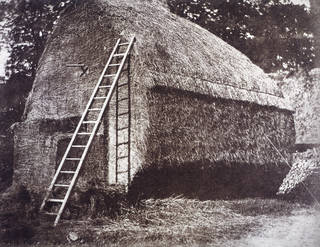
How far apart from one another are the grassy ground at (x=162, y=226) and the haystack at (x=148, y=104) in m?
0.96

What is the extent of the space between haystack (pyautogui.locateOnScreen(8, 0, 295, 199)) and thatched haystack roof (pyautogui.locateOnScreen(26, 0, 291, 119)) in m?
0.02

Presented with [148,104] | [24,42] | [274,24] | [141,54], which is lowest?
[148,104]

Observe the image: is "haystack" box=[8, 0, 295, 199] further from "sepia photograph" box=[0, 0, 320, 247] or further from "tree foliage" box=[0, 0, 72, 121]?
"tree foliage" box=[0, 0, 72, 121]

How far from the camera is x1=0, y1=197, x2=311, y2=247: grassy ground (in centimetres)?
563

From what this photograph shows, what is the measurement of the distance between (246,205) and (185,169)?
133 centimetres

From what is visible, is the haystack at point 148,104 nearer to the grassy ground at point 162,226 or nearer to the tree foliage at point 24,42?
the tree foliage at point 24,42

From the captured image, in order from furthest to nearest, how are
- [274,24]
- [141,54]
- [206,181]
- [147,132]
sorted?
[274,24], [206,181], [141,54], [147,132]

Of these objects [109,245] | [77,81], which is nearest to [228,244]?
[109,245]

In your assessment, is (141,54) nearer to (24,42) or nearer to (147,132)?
(147,132)

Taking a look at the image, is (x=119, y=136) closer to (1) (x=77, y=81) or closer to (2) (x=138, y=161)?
(2) (x=138, y=161)

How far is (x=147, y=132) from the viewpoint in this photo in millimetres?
7301

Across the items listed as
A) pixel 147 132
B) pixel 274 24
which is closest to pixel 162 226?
pixel 147 132

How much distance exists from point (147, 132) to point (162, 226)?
1855 millimetres

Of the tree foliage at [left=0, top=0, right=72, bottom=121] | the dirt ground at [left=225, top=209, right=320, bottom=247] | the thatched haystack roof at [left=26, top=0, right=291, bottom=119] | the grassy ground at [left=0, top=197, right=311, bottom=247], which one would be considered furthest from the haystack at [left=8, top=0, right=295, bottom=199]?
the dirt ground at [left=225, top=209, right=320, bottom=247]
